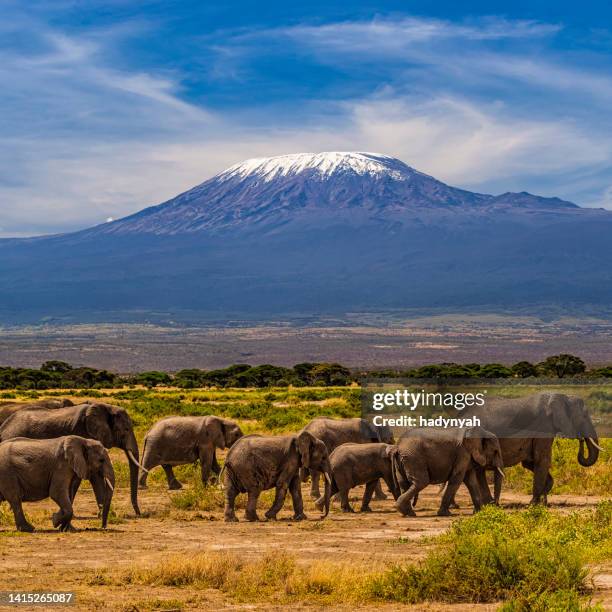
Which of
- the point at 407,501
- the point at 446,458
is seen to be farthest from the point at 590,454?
the point at 407,501

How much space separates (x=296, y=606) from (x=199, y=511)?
9.73m

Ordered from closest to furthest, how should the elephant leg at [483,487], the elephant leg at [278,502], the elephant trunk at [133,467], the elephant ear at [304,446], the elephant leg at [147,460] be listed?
1. the elephant leg at [278,502]
2. the elephant ear at [304,446]
3. the elephant trunk at [133,467]
4. the elephant leg at [483,487]
5. the elephant leg at [147,460]

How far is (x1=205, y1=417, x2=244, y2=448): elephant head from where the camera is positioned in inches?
1083

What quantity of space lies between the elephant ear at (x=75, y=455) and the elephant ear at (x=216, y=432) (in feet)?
24.2

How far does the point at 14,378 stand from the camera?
81.9 m

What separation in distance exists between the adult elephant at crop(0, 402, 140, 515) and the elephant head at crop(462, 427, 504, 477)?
6.53 metres

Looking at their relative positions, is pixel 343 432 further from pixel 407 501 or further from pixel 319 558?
pixel 319 558

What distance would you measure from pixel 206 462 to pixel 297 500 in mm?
5641

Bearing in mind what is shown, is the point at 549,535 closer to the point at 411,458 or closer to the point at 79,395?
the point at 411,458

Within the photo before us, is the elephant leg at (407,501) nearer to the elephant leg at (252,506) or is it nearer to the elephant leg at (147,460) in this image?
the elephant leg at (252,506)

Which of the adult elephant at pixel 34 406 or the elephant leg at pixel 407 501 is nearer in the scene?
the elephant leg at pixel 407 501

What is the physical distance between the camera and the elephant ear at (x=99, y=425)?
79.3 feet

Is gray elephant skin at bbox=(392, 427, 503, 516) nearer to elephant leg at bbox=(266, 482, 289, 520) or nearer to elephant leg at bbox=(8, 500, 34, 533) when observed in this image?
elephant leg at bbox=(266, 482, 289, 520)

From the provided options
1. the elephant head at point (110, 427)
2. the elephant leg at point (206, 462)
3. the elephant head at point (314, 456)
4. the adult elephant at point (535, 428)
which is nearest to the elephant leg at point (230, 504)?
the elephant head at point (314, 456)
